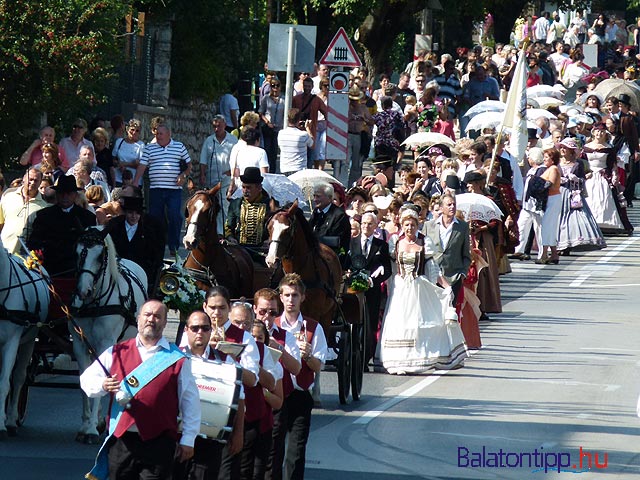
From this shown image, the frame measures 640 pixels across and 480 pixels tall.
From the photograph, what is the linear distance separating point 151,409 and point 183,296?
491cm

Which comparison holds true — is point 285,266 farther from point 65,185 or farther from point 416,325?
point 416,325

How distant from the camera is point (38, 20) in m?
22.4

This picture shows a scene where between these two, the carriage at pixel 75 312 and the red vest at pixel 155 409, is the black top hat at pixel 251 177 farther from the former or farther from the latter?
the red vest at pixel 155 409

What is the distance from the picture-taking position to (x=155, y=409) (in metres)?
9.34

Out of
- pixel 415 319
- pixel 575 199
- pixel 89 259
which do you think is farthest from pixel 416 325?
pixel 575 199

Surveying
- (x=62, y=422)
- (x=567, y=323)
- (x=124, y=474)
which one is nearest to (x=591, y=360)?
(x=567, y=323)

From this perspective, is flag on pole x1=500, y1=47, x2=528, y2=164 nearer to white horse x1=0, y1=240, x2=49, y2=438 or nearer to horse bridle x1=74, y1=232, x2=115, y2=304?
white horse x1=0, y1=240, x2=49, y2=438

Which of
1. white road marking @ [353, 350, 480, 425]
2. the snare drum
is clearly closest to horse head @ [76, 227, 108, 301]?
white road marking @ [353, 350, 480, 425]

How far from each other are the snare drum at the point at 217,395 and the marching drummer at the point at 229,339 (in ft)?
1.32

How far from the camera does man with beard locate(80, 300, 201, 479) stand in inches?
367

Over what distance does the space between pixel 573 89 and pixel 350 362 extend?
1392 inches

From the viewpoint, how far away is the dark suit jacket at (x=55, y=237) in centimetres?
1497

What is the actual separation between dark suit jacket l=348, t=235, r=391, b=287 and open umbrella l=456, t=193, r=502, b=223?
4355 millimetres

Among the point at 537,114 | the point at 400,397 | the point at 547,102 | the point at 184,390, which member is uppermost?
the point at 547,102
